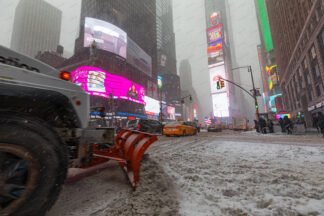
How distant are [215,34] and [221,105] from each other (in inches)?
2639

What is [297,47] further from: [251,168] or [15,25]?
[15,25]

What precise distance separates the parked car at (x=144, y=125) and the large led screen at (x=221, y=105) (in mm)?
113170

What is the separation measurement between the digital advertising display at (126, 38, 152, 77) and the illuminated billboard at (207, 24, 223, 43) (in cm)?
8849

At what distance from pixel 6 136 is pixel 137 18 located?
322 feet

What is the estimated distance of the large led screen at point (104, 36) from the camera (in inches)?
1856

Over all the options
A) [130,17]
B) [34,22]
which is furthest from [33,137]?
[130,17]

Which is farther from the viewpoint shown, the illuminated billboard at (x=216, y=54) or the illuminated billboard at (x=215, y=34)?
the illuminated billboard at (x=215, y=34)

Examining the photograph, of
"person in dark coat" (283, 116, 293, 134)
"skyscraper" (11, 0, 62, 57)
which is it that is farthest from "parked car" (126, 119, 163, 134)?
"skyscraper" (11, 0, 62, 57)

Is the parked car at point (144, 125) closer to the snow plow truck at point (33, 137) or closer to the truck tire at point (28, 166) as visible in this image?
the snow plow truck at point (33, 137)

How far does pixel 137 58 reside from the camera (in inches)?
2566

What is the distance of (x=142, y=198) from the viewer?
189cm

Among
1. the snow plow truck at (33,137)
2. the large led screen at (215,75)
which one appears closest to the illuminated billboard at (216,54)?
the large led screen at (215,75)

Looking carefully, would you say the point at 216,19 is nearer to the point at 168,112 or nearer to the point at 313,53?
the point at 168,112

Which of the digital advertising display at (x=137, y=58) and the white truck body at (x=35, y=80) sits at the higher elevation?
the digital advertising display at (x=137, y=58)
